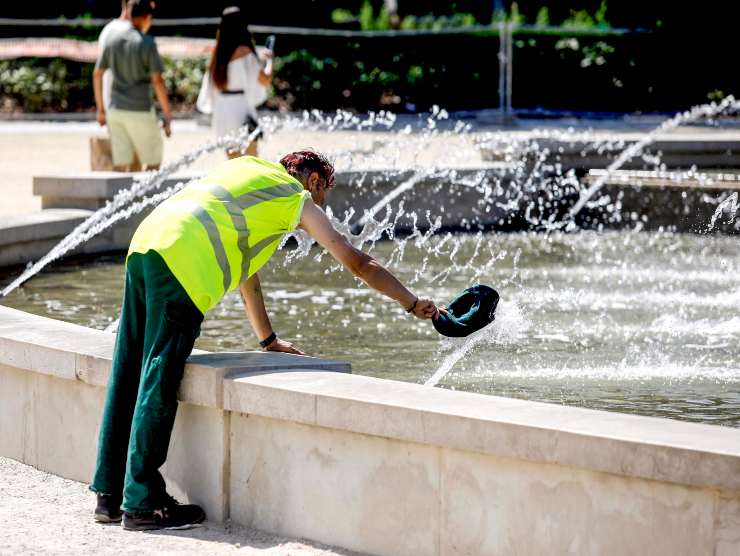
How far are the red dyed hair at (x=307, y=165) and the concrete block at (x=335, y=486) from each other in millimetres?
874

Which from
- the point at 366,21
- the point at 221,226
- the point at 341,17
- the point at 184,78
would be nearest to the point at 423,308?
the point at 221,226

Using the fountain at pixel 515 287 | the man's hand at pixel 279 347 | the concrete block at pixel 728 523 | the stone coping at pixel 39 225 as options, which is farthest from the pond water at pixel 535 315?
the concrete block at pixel 728 523

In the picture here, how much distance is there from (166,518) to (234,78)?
7367 mm

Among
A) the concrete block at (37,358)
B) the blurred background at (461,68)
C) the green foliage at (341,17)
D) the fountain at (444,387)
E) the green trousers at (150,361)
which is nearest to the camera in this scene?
the fountain at (444,387)

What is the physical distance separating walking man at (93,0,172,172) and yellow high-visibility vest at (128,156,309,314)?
6.70 meters

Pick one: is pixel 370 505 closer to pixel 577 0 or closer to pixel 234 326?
pixel 234 326

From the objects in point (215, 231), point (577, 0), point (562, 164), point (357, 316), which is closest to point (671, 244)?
point (562, 164)

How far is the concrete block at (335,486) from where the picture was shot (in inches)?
180

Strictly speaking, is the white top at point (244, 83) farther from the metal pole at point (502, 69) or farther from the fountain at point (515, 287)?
the metal pole at point (502, 69)

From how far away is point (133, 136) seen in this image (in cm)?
1192

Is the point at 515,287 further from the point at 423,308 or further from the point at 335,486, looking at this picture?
the point at 335,486

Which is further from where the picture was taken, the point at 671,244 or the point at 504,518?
the point at 671,244

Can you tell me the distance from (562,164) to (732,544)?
9.49 m

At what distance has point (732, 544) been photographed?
3990mm
